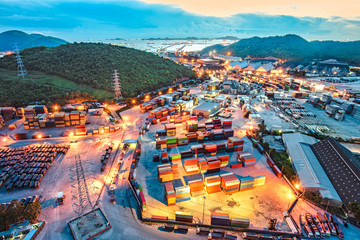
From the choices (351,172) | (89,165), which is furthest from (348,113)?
(89,165)

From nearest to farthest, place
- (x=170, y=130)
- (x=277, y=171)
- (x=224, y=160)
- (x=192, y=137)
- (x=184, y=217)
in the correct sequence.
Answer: (x=184, y=217), (x=277, y=171), (x=224, y=160), (x=192, y=137), (x=170, y=130)

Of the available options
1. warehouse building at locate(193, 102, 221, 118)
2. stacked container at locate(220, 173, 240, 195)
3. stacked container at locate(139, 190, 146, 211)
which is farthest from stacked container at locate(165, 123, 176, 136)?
stacked container at locate(139, 190, 146, 211)

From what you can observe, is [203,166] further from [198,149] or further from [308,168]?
[308,168]

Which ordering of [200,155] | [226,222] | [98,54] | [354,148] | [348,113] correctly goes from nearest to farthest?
[226,222]
[200,155]
[354,148]
[348,113]
[98,54]

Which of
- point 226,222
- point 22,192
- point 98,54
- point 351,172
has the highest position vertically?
point 98,54

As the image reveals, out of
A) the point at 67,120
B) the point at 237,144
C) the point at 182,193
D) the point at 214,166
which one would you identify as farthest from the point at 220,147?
the point at 67,120

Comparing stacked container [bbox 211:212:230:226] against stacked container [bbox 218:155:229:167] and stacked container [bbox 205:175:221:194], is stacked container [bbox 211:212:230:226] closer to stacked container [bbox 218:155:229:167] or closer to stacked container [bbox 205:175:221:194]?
stacked container [bbox 205:175:221:194]

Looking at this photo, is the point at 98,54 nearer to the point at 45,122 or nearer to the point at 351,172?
the point at 45,122

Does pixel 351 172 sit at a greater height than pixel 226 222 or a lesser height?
greater

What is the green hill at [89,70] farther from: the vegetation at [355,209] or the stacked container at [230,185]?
the vegetation at [355,209]
